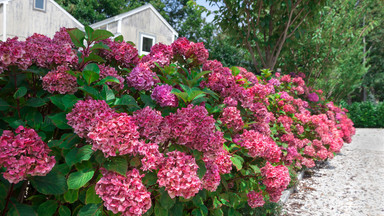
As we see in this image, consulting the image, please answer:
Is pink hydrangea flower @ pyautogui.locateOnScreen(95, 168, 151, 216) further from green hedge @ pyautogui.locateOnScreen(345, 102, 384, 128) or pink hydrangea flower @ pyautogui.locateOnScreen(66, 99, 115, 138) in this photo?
green hedge @ pyautogui.locateOnScreen(345, 102, 384, 128)

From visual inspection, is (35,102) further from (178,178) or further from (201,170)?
(201,170)

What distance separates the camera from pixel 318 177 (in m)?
5.33

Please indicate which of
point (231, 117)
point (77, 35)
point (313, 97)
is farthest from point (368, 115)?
point (77, 35)

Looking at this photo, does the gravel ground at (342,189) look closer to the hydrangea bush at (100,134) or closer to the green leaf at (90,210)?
the hydrangea bush at (100,134)

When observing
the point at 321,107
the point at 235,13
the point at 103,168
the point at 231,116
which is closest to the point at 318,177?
the point at 321,107

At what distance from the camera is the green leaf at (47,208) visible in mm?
1283

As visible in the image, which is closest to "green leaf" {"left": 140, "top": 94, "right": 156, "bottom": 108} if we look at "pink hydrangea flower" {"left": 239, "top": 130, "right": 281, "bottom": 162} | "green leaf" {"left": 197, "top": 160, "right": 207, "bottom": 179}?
"green leaf" {"left": 197, "top": 160, "right": 207, "bottom": 179}

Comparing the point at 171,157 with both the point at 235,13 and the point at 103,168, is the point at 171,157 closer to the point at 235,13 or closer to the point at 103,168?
the point at 103,168

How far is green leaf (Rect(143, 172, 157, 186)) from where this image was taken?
4.38 ft

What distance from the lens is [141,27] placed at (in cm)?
1628

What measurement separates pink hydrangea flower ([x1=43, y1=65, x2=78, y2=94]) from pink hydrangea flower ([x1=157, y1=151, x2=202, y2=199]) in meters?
0.62

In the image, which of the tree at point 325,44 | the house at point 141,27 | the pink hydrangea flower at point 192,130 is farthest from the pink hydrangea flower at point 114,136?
the house at point 141,27

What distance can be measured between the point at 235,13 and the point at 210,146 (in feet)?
Result: 14.4

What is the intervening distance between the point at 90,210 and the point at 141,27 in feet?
52.6
